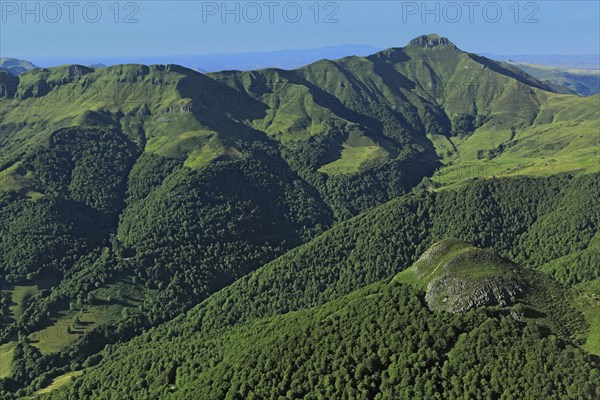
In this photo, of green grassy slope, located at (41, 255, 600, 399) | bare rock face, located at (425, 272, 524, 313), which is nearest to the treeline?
green grassy slope, located at (41, 255, 600, 399)

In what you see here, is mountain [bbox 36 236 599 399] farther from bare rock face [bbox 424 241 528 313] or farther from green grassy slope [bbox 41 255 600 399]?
bare rock face [bbox 424 241 528 313]

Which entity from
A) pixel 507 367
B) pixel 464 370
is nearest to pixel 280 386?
pixel 464 370

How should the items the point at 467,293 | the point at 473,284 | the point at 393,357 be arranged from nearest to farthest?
the point at 393,357, the point at 467,293, the point at 473,284

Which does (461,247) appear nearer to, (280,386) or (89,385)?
(280,386)

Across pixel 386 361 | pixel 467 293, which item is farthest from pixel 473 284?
pixel 386 361

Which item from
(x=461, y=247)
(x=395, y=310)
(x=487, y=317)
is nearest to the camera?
(x=487, y=317)

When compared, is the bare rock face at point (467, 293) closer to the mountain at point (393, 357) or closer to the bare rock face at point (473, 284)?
the bare rock face at point (473, 284)

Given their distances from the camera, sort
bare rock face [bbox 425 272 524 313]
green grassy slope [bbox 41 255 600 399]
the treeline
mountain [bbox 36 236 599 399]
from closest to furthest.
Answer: the treeline → green grassy slope [bbox 41 255 600 399] → mountain [bbox 36 236 599 399] → bare rock face [bbox 425 272 524 313]

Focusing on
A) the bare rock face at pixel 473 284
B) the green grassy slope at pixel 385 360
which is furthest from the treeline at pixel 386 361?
the bare rock face at pixel 473 284

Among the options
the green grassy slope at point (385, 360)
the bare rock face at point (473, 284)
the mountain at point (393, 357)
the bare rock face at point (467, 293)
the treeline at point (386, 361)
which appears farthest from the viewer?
the bare rock face at point (473, 284)

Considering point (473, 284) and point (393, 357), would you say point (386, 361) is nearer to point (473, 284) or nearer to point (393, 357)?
point (393, 357)

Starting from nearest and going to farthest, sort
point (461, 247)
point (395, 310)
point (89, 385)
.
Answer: point (395, 310), point (461, 247), point (89, 385)
